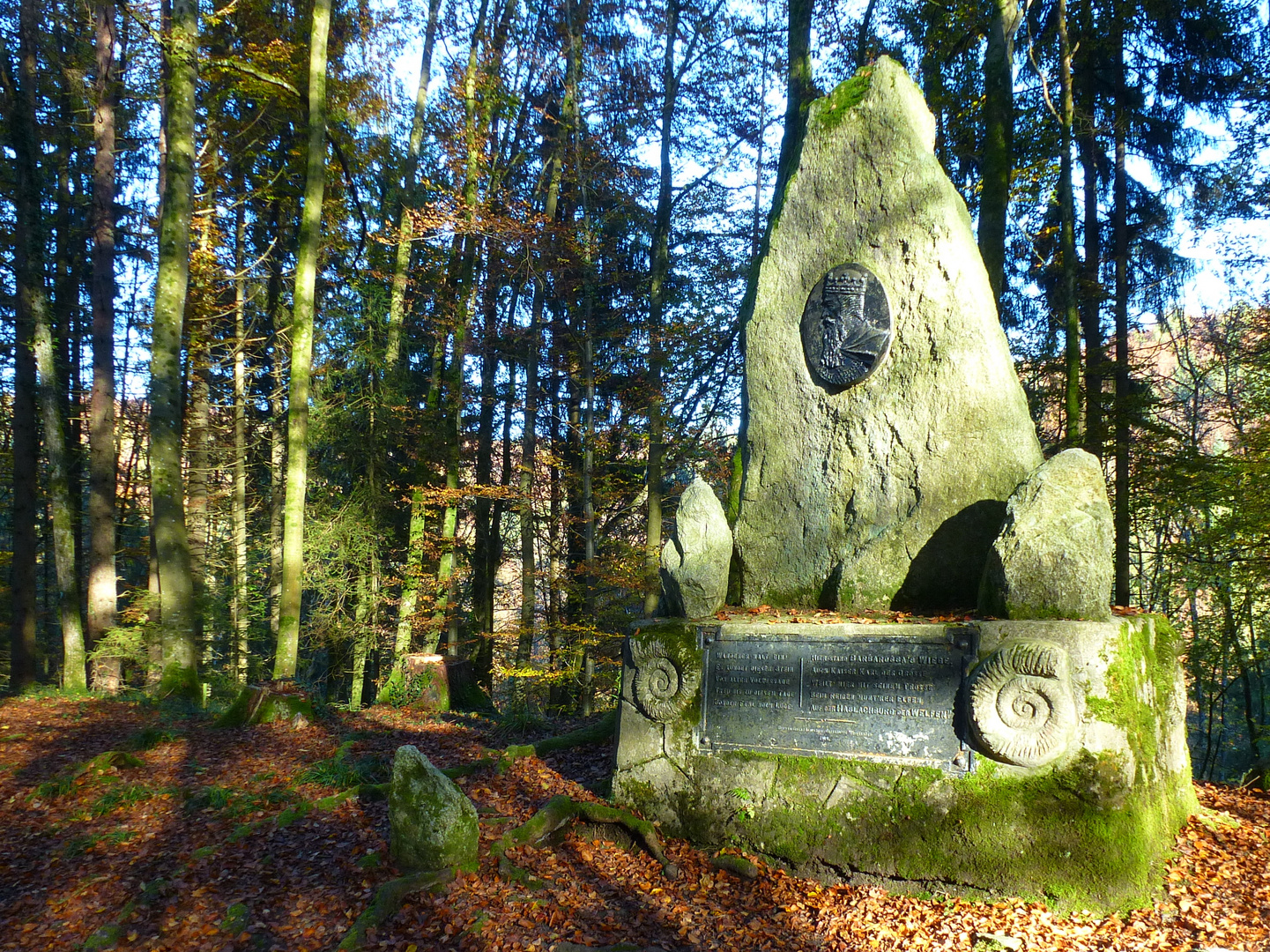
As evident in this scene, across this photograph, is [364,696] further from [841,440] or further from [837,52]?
[837,52]

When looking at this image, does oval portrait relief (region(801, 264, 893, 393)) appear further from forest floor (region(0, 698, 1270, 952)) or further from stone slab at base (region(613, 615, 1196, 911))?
forest floor (region(0, 698, 1270, 952))

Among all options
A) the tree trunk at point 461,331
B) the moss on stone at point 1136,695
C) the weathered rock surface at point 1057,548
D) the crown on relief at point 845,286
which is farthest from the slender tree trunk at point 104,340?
the moss on stone at point 1136,695

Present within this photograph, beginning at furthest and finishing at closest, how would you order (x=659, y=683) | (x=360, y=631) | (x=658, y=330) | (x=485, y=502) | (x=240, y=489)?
(x=485, y=502) < (x=360, y=631) < (x=240, y=489) < (x=658, y=330) < (x=659, y=683)

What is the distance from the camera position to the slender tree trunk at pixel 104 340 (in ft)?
33.2

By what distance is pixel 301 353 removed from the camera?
30.5 ft

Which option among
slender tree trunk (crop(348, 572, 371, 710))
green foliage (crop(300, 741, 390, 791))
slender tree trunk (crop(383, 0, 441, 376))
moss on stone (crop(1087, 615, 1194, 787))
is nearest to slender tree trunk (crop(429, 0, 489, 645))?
slender tree trunk (crop(383, 0, 441, 376))

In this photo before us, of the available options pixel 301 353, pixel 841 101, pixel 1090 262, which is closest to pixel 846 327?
pixel 841 101

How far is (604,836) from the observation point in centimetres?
473

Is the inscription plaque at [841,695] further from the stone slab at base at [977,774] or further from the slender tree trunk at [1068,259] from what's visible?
the slender tree trunk at [1068,259]

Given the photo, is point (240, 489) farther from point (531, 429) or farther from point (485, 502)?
point (531, 429)

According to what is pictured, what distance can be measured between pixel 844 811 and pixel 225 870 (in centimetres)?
366

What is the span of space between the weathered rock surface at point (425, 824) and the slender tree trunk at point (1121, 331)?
9.45 m

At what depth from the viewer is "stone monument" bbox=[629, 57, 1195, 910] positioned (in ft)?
13.0

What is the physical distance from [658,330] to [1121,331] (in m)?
7.52
